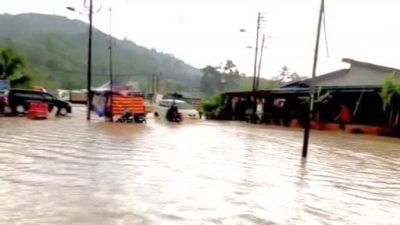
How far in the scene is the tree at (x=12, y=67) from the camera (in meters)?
36.2

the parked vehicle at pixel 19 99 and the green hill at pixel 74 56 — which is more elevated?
the green hill at pixel 74 56

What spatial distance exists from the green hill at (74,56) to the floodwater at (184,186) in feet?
180

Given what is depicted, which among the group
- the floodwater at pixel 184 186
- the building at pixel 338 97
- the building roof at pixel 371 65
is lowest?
the floodwater at pixel 184 186

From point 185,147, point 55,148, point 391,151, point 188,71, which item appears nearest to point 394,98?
point 391,151

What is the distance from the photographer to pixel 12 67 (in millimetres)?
36688

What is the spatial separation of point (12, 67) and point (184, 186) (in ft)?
103

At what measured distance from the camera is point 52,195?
7.05m

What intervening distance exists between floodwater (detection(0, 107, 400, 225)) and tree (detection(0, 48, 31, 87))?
76.6 ft

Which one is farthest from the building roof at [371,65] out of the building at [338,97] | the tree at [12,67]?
the tree at [12,67]

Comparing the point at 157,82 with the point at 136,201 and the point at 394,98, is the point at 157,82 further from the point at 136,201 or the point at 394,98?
the point at 136,201

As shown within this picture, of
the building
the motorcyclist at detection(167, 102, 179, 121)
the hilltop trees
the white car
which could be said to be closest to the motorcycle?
the motorcyclist at detection(167, 102, 179, 121)

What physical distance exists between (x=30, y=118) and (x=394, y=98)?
18210 millimetres

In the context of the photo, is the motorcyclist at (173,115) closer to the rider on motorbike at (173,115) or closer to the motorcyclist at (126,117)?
the rider on motorbike at (173,115)

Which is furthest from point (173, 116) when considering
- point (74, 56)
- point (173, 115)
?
point (74, 56)
